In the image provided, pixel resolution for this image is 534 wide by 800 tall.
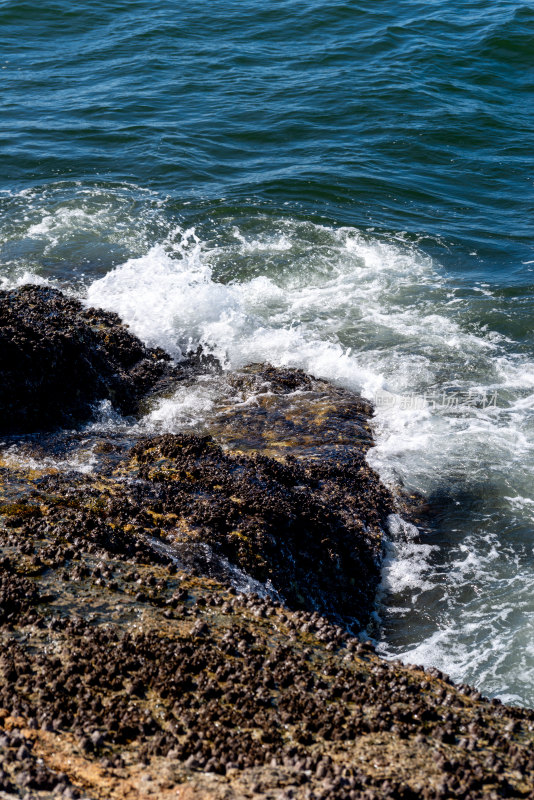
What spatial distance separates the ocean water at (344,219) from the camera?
447 inches

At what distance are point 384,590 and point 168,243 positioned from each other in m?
13.3

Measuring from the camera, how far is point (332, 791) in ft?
17.8

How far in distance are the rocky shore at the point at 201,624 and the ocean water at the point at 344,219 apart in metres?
1.30

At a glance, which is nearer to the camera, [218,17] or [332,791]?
[332,791]

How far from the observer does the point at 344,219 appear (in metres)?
22.1

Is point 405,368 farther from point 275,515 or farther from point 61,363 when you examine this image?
point 61,363

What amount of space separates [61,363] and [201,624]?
6.57m

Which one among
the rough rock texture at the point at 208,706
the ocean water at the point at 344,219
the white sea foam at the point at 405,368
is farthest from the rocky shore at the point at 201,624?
the ocean water at the point at 344,219

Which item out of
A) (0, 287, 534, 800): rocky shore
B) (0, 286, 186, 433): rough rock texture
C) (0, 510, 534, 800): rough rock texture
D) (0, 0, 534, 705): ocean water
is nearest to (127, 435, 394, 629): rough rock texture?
(0, 287, 534, 800): rocky shore

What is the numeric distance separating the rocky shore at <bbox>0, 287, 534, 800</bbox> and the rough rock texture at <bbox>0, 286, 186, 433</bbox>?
1.6 inches

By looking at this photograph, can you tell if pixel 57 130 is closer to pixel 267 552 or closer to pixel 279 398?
pixel 279 398

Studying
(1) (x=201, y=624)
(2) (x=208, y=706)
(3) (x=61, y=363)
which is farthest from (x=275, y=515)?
(3) (x=61, y=363)

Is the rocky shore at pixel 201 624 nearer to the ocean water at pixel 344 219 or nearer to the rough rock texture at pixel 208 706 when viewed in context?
the rough rock texture at pixel 208 706

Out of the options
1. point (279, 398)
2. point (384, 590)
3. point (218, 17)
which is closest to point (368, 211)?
point (279, 398)
